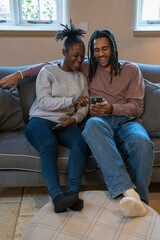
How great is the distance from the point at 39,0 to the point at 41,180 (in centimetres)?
226

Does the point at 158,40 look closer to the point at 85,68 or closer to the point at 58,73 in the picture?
the point at 85,68

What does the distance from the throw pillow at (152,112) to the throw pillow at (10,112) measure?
970 mm

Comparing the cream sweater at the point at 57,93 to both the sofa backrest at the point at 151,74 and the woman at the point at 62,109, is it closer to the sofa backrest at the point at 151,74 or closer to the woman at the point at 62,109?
the woman at the point at 62,109

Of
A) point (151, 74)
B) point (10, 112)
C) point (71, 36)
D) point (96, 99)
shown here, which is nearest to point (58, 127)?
point (96, 99)

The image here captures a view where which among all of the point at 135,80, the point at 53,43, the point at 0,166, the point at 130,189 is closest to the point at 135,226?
the point at 130,189

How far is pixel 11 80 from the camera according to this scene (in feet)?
6.42

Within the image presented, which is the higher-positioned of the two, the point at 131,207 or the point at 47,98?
the point at 47,98

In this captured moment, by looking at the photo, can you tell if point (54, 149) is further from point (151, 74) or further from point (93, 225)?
point (151, 74)

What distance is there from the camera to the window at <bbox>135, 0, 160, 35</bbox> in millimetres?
3000

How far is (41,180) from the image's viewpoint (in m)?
1.66

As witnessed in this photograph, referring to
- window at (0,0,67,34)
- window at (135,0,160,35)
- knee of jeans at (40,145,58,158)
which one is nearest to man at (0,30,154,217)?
knee of jeans at (40,145,58,158)

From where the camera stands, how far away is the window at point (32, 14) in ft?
9.50

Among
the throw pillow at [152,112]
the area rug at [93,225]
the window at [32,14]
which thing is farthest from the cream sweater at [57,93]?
the window at [32,14]

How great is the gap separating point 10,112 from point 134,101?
0.95m
